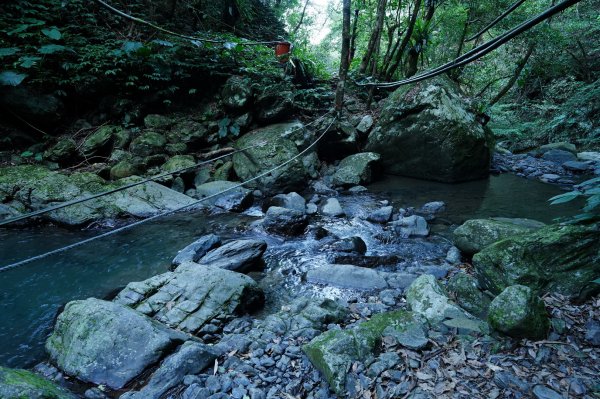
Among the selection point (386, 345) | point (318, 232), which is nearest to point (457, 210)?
point (318, 232)

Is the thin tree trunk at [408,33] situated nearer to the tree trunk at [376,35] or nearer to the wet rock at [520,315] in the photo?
the tree trunk at [376,35]

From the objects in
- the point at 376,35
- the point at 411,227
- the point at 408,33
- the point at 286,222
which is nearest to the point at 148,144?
the point at 286,222

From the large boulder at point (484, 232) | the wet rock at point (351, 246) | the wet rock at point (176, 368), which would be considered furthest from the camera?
the wet rock at point (351, 246)

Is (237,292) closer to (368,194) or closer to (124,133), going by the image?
(368,194)

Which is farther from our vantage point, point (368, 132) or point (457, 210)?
point (368, 132)

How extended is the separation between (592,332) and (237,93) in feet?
27.4

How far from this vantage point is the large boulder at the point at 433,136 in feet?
24.1

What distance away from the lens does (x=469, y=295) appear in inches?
119

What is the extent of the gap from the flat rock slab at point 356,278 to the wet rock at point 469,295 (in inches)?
22.9

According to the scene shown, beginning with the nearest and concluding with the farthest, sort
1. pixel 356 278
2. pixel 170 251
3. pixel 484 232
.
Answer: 1. pixel 356 278
2. pixel 484 232
3. pixel 170 251

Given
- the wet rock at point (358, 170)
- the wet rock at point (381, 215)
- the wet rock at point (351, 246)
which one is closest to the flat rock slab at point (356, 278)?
the wet rock at point (351, 246)

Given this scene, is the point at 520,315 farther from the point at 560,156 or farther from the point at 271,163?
the point at 560,156

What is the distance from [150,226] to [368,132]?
6.27 meters

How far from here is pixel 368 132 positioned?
29.1ft
